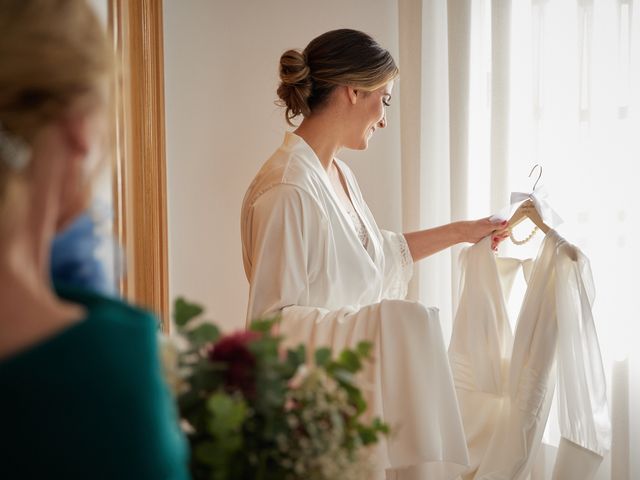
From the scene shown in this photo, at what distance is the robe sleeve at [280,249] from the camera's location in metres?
1.83

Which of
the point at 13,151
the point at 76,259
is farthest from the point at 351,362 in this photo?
the point at 13,151

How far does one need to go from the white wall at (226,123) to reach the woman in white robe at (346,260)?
58 centimetres

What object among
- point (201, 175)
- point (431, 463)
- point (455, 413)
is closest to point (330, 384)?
point (455, 413)

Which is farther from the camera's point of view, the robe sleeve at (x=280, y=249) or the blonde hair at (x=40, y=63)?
the robe sleeve at (x=280, y=249)

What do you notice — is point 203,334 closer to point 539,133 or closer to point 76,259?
point 76,259

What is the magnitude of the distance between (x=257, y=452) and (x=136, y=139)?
5.73ft

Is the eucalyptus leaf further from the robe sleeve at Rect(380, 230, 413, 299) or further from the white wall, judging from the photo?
the white wall

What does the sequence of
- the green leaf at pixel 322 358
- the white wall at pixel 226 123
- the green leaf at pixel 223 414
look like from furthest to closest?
the white wall at pixel 226 123, the green leaf at pixel 322 358, the green leaf at pixel 223 414

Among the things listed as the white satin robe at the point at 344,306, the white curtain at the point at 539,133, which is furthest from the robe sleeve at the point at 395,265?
the white curtain at the point at 539,133

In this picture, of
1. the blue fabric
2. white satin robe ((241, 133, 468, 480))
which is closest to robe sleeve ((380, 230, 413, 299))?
white satin robe ((241, 133, 468, 480))

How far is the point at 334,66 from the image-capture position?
6.59 feet

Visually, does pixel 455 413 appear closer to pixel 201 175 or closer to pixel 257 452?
pixel 257 452

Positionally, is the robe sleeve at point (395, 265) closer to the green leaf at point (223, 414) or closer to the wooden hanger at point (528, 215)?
the wooden hanger at point (528, 215)

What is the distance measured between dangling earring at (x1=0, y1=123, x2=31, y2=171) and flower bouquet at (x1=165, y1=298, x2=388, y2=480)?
264 millimetres
